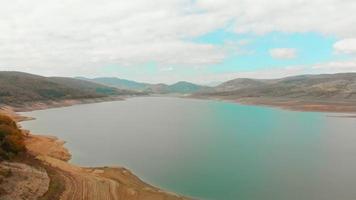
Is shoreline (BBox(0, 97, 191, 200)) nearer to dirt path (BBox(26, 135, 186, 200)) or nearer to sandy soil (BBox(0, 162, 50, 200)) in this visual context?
dirt path (BBox(26, 135, 186, 200))

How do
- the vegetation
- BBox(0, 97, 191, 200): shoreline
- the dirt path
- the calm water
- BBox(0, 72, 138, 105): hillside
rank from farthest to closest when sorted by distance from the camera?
1. BBox(0, 72, 138, 105): hillside
2. the vegetation
3. the calm water
4. BBox(0, 97, 191, 200): shoreline
5. the dirt path

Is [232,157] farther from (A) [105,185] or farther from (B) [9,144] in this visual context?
(B) [9,144]

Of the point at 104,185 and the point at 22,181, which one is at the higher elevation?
the point at 22,181

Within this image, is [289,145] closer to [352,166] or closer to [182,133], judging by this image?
[352,166]

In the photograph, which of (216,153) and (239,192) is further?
(216,153)

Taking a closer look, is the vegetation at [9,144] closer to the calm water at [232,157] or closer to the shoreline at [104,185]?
the shoreline at [104,185]

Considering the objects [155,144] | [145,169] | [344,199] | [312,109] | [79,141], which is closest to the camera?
[344,199]

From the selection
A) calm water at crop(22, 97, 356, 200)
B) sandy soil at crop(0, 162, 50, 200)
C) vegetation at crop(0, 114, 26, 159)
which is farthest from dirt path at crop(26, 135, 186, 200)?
vegetation at crop(0, 114, 26, 159)

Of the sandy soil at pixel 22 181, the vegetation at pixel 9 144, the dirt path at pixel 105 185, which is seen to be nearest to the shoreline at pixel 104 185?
the dirt path at pixel 105 185

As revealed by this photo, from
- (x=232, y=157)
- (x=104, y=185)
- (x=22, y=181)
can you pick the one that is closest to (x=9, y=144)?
(x=22, y=181)

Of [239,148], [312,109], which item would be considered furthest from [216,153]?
[312,109]

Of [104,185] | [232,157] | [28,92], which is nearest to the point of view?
[104,185]
